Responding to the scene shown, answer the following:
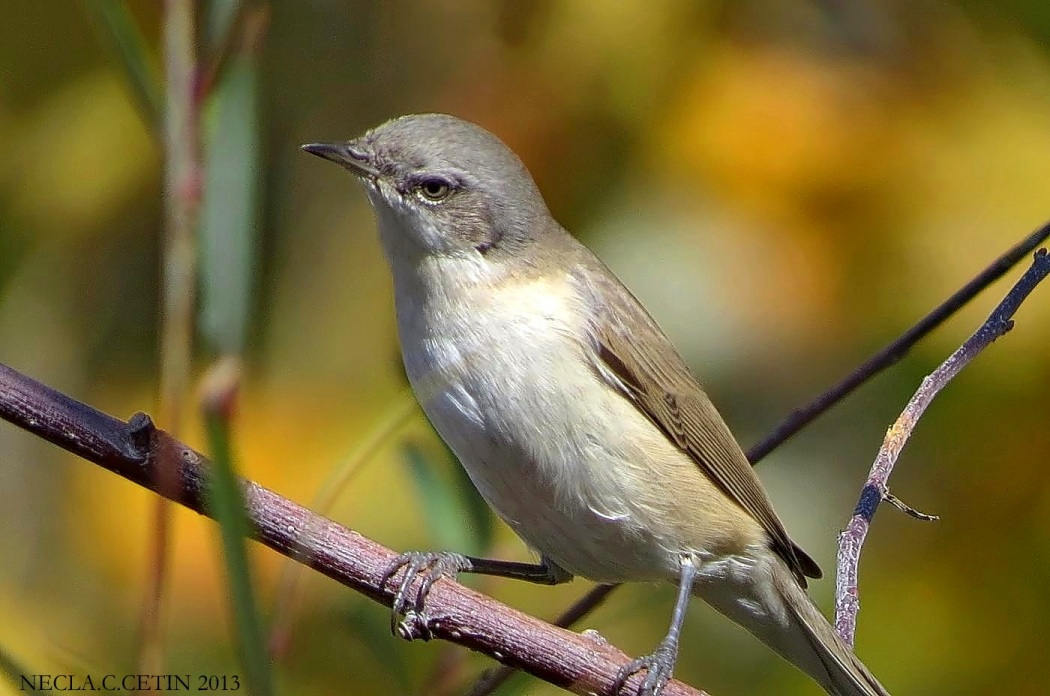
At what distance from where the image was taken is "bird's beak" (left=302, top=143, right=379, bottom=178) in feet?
8.52

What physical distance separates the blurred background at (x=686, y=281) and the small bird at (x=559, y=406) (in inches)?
5.6

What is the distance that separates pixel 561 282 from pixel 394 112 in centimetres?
105

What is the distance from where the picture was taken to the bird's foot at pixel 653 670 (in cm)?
212

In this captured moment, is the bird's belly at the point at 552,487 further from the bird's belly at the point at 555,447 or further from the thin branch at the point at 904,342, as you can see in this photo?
the thin branch at the point at 904,342

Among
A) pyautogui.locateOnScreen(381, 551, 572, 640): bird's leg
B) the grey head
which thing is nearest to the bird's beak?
the grey head

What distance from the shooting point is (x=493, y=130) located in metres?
3.15

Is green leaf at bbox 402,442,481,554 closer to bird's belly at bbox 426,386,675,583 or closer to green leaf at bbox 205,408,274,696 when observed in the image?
bird's belly at bbox 426,386,675,583

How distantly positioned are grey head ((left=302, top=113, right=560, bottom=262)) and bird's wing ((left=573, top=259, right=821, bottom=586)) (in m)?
0.22

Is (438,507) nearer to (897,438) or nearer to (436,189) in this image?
(436,189)

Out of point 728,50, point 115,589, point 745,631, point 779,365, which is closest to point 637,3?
point 728,50

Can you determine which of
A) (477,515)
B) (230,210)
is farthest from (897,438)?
(230,210)

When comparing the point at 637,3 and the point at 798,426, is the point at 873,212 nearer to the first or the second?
the point at 637,3

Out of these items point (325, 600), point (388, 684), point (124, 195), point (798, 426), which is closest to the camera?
point (798, 426)

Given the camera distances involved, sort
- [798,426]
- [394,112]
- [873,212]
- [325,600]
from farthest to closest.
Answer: [394,112]
[873,212]
[325,600]
[798,426]
